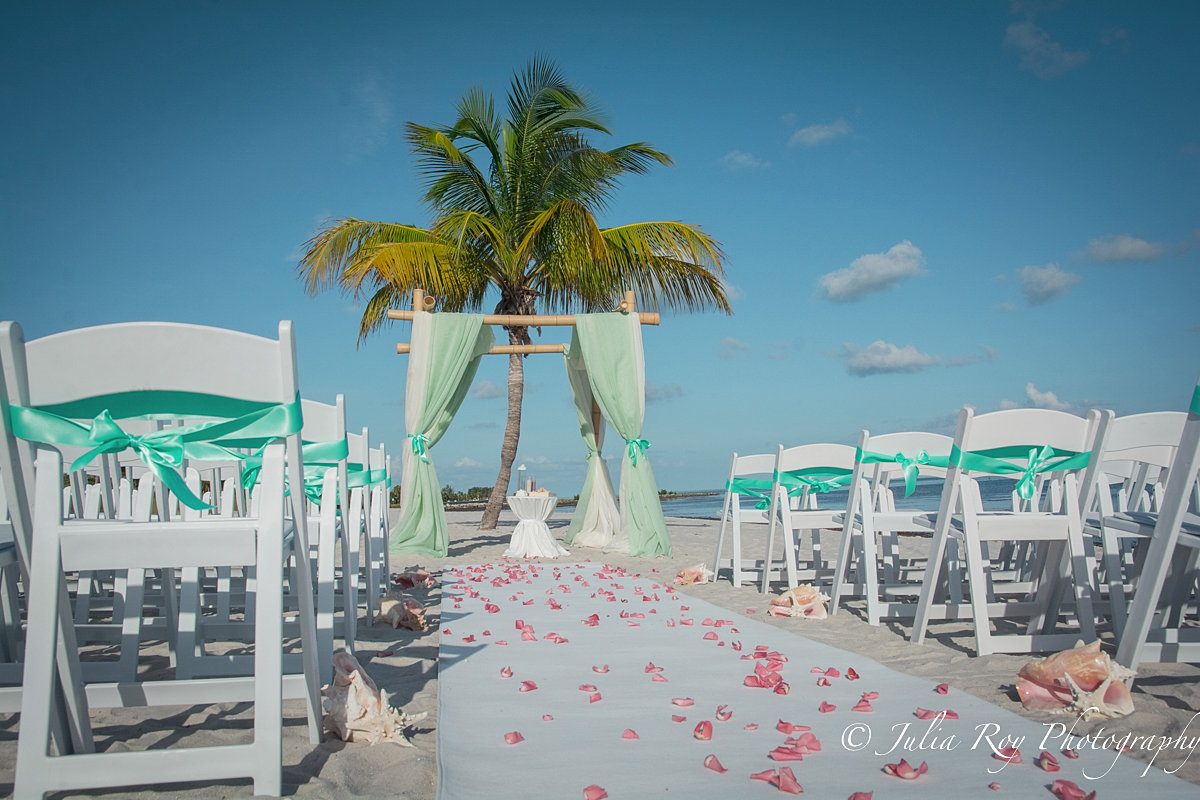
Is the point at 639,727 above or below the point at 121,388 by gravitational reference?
below

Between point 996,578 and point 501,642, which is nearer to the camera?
point 501,642

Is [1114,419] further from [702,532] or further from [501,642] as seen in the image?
[702,532]

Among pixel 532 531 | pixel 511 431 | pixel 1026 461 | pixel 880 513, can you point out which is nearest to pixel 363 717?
pixel 1026 461

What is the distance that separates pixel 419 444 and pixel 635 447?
2.48 meters

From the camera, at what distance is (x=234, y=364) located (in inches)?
75.0

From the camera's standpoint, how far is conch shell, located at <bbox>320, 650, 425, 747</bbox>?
7.39 ft

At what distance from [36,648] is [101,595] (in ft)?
11.0

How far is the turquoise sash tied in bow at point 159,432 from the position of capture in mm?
1869

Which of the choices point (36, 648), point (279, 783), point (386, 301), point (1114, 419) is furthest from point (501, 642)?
point (386, 301)

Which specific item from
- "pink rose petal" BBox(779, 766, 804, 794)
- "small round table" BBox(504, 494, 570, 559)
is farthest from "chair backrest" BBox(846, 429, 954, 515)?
"small round table" BBox(504, 494, 570, 559)

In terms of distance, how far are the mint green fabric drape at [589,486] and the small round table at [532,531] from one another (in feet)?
3.26

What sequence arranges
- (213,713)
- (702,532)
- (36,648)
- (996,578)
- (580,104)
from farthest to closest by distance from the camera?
(702,532)
(580,104)
(996,578)
(213,713)
(36,648)

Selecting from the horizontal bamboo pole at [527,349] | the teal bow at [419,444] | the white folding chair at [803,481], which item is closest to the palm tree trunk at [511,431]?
the horizontal bamboo pole at [527,349]

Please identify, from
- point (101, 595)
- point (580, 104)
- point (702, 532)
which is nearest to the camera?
point (101, 595)
